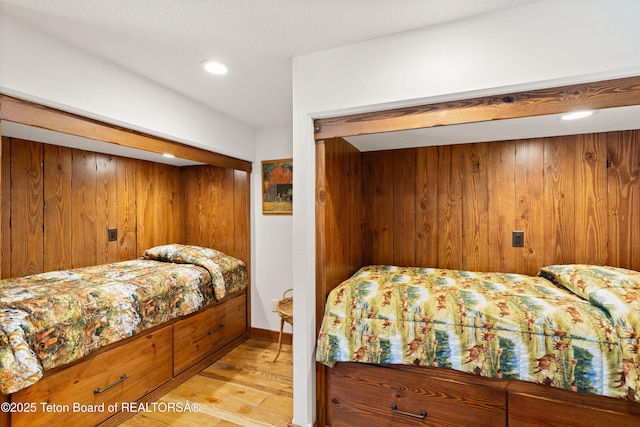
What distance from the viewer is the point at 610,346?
3.93 feet

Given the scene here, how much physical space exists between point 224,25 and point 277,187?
183cm

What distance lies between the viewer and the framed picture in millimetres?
3100

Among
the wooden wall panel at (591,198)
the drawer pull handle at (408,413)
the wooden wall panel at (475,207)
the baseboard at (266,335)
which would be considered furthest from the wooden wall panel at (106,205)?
the wooden wall panel at (591,198)

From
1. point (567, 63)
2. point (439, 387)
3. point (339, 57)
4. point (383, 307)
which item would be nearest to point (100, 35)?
point (339, 57)

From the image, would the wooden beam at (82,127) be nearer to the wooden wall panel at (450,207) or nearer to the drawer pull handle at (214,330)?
the drawer pull handle at (214,330)

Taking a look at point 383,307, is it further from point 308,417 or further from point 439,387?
A: point 308,417

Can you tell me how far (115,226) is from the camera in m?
2.82

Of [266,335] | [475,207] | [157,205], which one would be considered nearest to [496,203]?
[475,207]

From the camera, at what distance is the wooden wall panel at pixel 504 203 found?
6.20 feet

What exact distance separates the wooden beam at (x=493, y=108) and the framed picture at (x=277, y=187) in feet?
4.64

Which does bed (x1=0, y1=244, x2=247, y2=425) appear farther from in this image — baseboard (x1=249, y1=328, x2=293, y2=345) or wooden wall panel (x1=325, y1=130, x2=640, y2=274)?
wooden wall panel (x1=325, y1=130, x2=640, y2=274)

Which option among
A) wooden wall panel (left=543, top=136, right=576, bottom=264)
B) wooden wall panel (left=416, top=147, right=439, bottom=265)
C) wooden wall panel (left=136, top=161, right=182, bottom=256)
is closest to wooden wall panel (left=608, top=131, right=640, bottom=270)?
wooden wall panel (left=543, top=136, right=576, bottom=264)

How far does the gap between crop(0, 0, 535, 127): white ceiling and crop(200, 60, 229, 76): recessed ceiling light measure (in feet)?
0.13

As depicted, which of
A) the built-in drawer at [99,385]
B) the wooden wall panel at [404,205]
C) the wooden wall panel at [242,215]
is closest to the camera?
the built-in drawer at [99,385]
